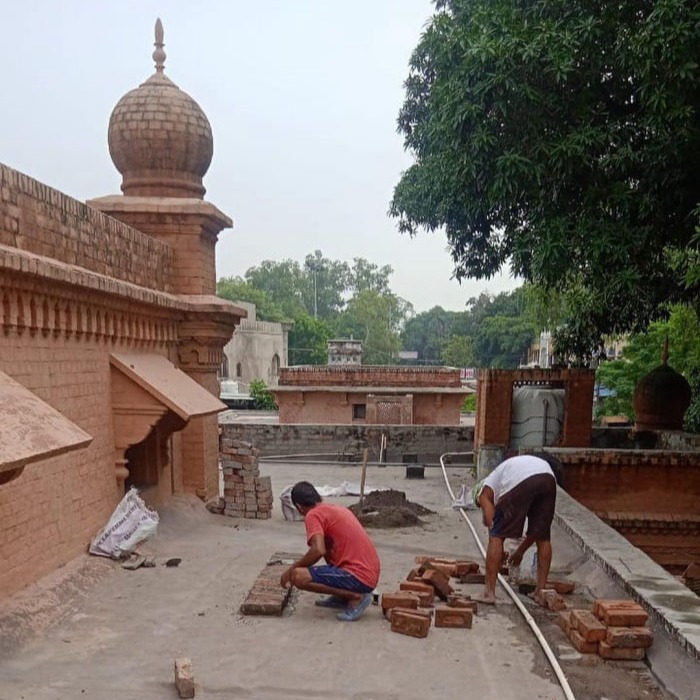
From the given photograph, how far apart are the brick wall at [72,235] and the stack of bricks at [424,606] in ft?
14.4

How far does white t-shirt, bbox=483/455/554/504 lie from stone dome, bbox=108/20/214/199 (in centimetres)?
641

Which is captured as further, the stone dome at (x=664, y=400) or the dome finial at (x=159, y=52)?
the stone dome at (x=664, y=400)

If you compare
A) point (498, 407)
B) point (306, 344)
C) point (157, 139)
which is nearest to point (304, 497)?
Result: point (157, 139)

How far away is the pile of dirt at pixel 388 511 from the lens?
32.4ft

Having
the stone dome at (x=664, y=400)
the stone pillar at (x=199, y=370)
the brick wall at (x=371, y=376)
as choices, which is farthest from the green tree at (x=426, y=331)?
the stone pillar at (x=199, y=370)

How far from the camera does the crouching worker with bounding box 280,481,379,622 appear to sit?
5676mm

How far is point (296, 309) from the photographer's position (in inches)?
2724

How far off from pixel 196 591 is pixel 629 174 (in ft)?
26.6

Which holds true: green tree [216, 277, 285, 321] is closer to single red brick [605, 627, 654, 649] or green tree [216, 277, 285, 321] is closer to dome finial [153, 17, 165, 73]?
dome finial [153, 17, 165, 73]

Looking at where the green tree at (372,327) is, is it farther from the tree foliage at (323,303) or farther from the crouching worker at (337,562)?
the crouching worker at (337,562)

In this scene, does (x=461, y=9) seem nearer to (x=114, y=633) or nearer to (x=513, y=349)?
(x=114, y=633)

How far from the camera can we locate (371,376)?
24.1 m

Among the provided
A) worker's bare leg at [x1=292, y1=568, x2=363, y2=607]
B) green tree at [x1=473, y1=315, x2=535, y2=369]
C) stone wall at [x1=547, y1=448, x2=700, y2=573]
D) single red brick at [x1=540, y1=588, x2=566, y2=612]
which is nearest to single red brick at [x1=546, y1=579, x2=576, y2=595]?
single red brick at [x1=540, y1=588, x2=566, y2=612]

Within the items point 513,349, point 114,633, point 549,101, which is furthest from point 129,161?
point 513,349
